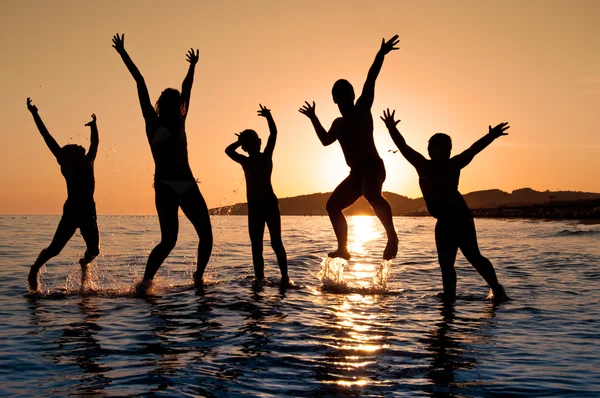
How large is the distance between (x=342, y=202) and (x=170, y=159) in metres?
2.85

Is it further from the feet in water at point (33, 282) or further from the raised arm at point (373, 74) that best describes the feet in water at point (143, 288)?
the raised arm at point (373, 74)

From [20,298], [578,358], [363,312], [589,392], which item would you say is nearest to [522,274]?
[363,312]

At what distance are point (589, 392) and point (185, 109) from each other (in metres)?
6.70

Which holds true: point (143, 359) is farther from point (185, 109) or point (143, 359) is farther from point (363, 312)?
point (185, 109)

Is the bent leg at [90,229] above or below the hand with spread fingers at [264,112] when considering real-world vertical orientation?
below

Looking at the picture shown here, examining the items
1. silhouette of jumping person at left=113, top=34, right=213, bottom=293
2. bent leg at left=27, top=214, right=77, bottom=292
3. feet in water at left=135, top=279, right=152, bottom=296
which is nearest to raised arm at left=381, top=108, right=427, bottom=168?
silhouette of jumping person at left=113, top=34, right=213, bottom=293

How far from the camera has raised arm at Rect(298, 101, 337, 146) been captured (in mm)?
10094

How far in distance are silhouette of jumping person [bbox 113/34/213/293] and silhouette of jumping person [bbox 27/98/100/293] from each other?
146cm

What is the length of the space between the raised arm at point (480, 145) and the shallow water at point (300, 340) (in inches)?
81.5

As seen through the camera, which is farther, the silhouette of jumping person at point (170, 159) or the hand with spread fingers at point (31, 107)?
the hand with spread fingers at point (31, 107)

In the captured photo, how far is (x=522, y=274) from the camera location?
13203 millimetres

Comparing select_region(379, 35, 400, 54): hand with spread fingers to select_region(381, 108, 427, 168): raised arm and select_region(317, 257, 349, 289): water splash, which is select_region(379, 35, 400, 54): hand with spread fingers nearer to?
select_region(381, 108, 427, 168): raised arm

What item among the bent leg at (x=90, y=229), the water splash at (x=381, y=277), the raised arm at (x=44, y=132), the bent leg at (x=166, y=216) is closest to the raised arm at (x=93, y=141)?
the raised arm at (x=44, y=132)

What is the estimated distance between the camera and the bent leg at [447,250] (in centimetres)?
880
